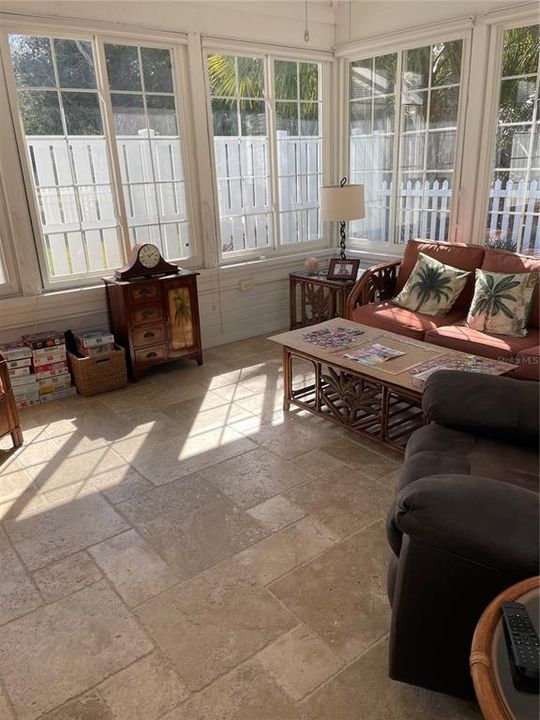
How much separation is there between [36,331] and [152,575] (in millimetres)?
2323

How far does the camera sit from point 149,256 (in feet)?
12.8

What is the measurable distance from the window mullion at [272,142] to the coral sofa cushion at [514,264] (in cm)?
191

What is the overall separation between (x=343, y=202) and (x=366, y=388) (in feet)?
5.79

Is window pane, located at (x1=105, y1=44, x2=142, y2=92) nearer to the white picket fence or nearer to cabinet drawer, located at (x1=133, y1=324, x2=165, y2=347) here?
the white picket fence

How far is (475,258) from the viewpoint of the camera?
3.86 meters

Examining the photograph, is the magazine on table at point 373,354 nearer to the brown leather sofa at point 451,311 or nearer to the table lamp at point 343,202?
the brown leather sofa at point 451,311

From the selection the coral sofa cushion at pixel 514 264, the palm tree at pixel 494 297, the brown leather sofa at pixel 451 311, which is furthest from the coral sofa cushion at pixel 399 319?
the coral sofa cushion at pixel 514 264

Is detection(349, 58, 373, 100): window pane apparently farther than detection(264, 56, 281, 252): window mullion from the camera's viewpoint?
Yes

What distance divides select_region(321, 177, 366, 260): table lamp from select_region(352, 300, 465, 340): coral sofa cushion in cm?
82

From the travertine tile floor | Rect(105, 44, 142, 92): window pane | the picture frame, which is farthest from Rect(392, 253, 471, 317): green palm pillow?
Rect(105, 44, 142, 92): window pane

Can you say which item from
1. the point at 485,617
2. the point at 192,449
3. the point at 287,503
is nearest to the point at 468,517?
the point at 485,617

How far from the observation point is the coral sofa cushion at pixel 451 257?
152 inches

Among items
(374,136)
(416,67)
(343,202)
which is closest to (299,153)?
(374,136)

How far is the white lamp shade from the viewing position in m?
4.31
